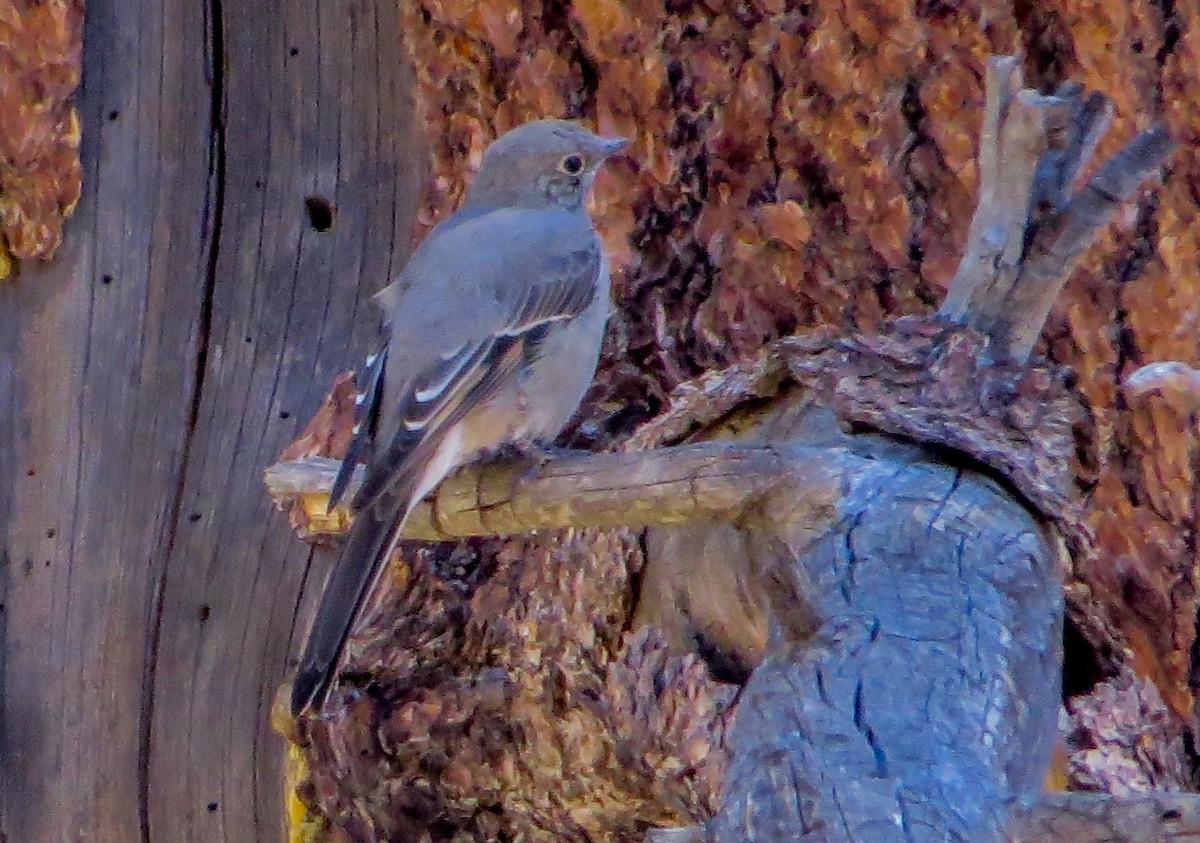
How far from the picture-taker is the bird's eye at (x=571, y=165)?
3002 millimetres

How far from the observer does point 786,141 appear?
284 centimetres

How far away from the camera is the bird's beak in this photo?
293 centimetres

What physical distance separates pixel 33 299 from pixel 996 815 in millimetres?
2426

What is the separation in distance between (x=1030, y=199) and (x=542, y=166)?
1.16 m

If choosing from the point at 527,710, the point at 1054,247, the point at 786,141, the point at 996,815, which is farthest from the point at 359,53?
the point at 996,815

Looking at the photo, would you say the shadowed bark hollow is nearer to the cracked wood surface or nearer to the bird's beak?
the cracked wood surface

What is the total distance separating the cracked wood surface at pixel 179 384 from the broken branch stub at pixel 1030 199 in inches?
55.2

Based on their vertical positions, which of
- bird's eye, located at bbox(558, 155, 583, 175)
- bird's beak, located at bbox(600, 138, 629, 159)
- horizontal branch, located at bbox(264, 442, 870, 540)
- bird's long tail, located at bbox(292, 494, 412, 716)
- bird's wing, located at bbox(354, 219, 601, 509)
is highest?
bird's beak, located at bbox(600, 138, 629, 159)

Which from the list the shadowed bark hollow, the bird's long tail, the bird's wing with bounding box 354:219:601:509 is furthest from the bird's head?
the bird's long tail

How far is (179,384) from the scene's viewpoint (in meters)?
3.23

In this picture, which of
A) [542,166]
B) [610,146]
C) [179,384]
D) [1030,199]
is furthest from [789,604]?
[179,384]

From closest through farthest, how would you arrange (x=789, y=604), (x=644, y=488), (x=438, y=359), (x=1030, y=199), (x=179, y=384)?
1. (x=789, y=604)
2. (x=644, y=488)
3. (x=1030, y=199)
4. (x=438, y=359)
5. (x=179, y=384)

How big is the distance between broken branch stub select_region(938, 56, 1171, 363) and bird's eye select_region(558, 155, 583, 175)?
3.27ft

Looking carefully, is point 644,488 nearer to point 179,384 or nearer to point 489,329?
point 489,329
